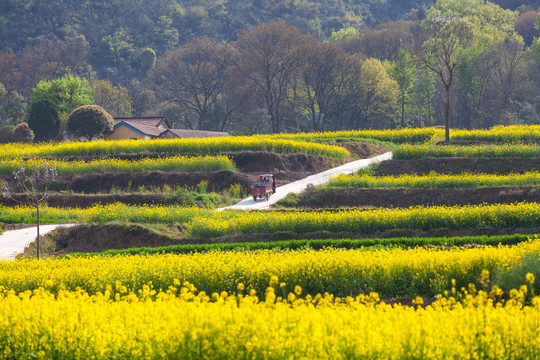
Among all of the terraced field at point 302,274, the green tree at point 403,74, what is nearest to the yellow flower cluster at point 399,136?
the terraced field at point 302,274

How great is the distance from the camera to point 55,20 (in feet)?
388

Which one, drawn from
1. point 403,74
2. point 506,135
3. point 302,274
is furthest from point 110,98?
point 302,274

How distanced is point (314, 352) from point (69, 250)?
58.6ft

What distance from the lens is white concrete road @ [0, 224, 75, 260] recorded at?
21.9 metres

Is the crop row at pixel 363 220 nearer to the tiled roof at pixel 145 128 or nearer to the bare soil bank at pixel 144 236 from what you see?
the bare soil bank at pixel 144 236

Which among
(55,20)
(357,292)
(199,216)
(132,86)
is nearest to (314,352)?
(357,292)

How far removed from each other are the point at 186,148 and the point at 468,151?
54.1ft

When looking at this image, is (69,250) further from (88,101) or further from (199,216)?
(88,101)

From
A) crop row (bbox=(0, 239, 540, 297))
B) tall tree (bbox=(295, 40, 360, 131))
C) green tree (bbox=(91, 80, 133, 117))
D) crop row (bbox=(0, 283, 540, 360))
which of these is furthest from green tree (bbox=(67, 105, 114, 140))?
crop row (bbox=(0, 283, 540, 360))

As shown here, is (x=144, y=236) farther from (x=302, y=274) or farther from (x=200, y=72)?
(x=200, y=72)

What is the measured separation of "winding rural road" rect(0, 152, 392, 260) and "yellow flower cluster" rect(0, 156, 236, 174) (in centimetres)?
415

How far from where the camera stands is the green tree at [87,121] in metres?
50.4

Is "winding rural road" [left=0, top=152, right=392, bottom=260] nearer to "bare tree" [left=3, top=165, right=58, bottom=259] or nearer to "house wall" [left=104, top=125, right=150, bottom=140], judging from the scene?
"bare tree" [left=3, top=165, right=58, bottom=259]

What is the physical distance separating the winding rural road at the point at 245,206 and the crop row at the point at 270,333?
11312mm
